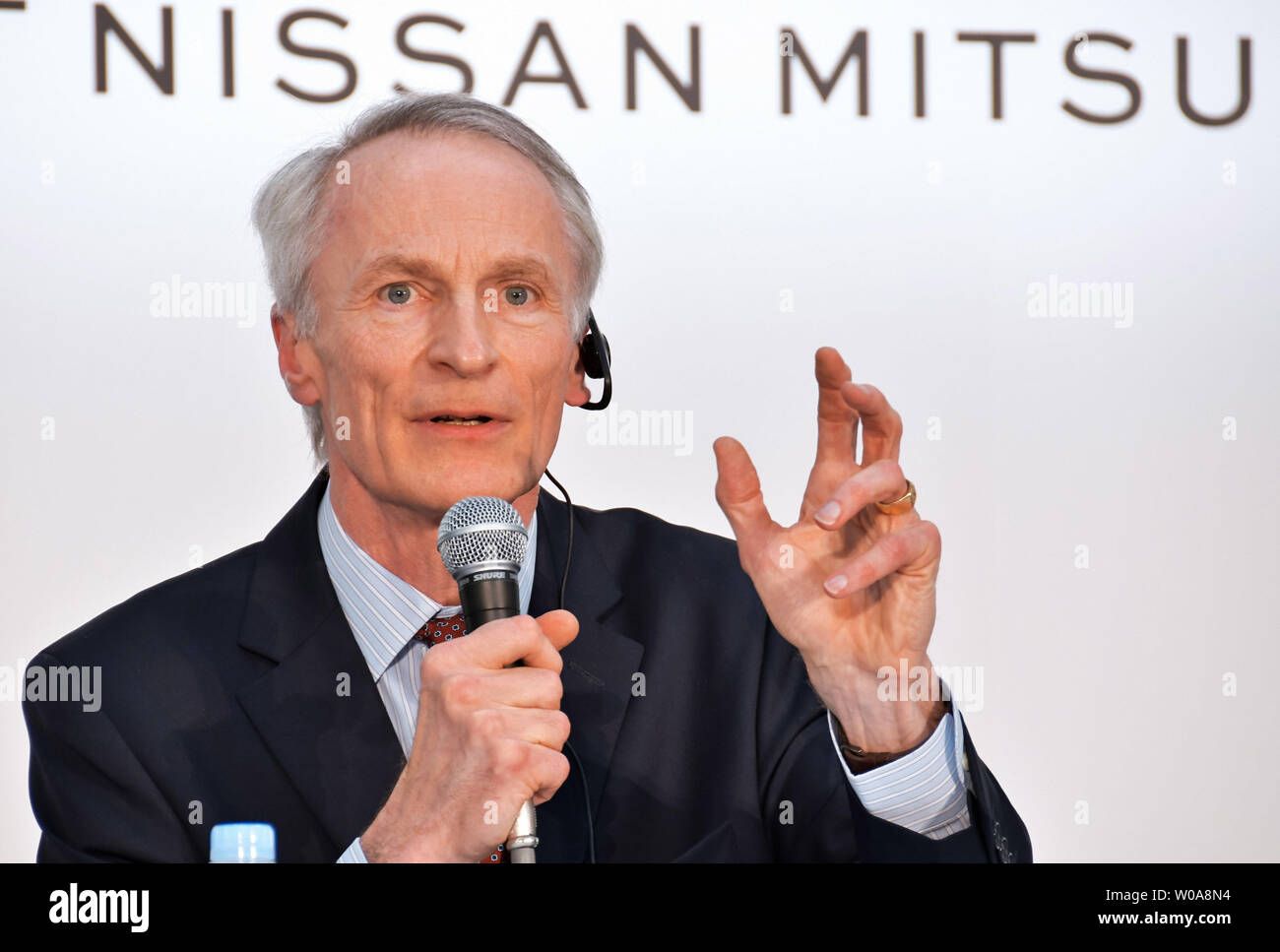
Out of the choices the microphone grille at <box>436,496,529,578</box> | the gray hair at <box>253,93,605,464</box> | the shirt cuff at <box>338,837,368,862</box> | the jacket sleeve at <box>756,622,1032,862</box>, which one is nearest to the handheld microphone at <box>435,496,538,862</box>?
the microphone grille at <box>436,496,529,578</box>

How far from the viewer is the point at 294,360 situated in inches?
101

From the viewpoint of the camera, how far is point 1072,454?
2707mm

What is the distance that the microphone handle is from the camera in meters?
1.73

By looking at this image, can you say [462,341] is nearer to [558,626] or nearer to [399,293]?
[399,293]

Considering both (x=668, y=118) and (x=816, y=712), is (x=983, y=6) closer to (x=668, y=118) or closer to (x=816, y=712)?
(x=668, y=118)

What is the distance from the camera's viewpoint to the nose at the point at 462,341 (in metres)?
2.35

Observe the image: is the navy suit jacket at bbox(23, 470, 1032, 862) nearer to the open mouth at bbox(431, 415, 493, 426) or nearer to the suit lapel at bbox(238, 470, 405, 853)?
the suit lapel at bbox(238, 470, 405, 853)

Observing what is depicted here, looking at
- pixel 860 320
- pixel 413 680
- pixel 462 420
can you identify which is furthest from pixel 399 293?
pixel 860 320

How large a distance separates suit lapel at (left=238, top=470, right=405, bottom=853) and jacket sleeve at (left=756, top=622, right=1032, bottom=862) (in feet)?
2.11

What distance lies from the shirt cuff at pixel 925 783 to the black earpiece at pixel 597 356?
72 centimetres

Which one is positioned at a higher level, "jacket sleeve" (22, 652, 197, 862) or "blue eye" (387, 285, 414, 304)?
"blue eye" (387, 285, 414, 304)
